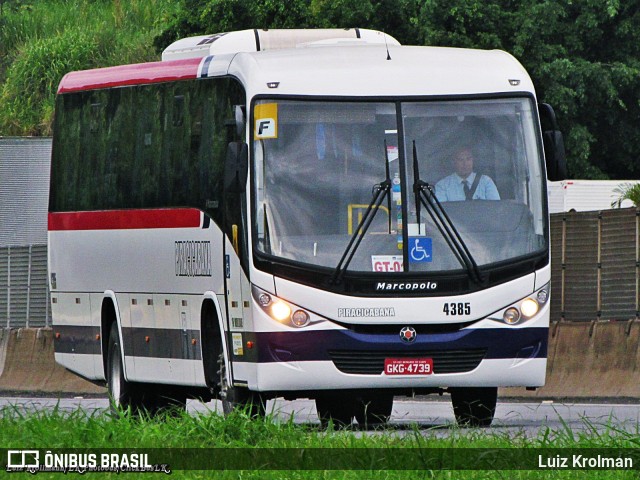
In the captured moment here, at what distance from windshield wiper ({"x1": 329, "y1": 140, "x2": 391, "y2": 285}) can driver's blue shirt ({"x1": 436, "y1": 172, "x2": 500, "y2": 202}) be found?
0.46 m

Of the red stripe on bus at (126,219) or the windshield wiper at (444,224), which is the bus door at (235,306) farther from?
the windshield wiper at (444,224)

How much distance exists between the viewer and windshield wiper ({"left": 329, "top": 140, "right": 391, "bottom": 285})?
1555 centimetres

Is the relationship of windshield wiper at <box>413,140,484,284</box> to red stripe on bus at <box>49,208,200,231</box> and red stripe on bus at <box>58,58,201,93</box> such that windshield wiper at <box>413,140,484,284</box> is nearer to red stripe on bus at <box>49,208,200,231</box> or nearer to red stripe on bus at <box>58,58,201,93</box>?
red stripe on bus at <box>49,208,200,231</box>

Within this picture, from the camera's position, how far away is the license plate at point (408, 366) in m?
15.5

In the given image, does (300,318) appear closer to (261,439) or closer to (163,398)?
(261,439)

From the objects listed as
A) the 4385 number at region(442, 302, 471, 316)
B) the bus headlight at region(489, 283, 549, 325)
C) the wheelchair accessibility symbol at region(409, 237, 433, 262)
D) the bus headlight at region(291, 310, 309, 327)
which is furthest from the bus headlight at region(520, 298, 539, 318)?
the bus headlight at region(291, 310, 309, 327)

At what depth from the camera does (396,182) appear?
627 inches

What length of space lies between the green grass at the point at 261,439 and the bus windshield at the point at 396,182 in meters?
2.56

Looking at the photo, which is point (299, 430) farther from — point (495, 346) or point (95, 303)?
point (95, 303)

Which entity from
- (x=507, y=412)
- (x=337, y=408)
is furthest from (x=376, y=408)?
(x=507, y=412)

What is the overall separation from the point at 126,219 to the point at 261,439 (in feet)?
23.8

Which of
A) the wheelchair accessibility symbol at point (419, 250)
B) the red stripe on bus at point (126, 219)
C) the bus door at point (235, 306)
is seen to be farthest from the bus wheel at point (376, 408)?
the red stripe on bus at point (126, 219)

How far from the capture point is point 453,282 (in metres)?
15.7

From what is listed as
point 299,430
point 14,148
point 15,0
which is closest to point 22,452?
point 299,430
